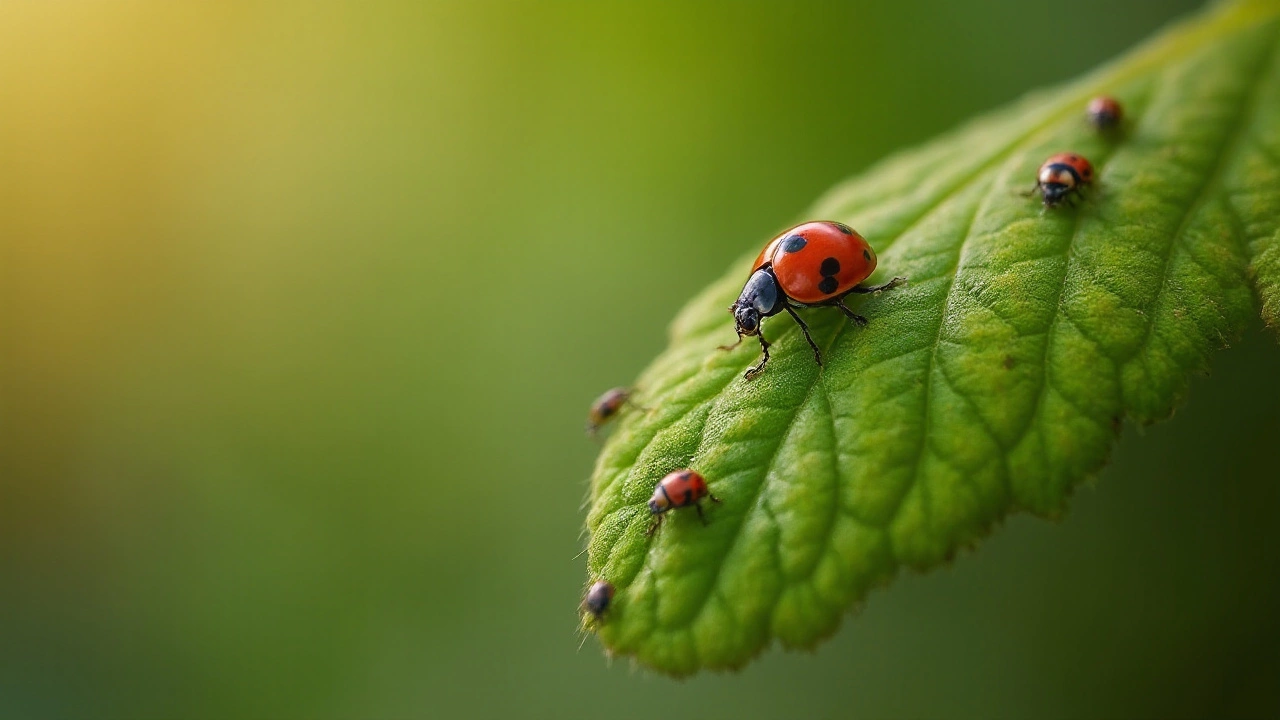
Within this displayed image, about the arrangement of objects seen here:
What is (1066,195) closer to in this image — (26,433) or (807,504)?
(807,504)

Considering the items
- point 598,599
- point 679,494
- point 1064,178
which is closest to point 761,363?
point 679,494

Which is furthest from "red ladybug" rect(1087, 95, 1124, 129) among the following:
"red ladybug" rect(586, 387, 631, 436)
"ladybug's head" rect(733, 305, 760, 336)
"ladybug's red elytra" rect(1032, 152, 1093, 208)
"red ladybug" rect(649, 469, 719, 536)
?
"red ladybug" rect(586, 387, 631, 436)

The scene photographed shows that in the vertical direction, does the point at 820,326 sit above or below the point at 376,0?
below

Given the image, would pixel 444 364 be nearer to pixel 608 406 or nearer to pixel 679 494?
pixel 608 406

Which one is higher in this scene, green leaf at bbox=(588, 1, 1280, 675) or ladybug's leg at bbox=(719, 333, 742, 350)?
ladybug's leg at bbox=(719, 333, 742, 350)

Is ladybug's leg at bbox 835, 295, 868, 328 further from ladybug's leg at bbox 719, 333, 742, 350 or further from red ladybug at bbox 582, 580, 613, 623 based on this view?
red ladybug at bbox 582, 580, 613, 623

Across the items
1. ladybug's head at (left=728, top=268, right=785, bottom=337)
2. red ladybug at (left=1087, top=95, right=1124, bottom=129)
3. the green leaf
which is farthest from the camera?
red ladybug at (left=1087, top=95, right=1124, bottom=129)

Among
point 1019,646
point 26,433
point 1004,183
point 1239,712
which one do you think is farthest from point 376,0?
point 1239,712

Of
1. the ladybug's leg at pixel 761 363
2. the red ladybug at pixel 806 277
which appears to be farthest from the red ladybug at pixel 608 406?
the ladybug's leg at pixel 761 363
